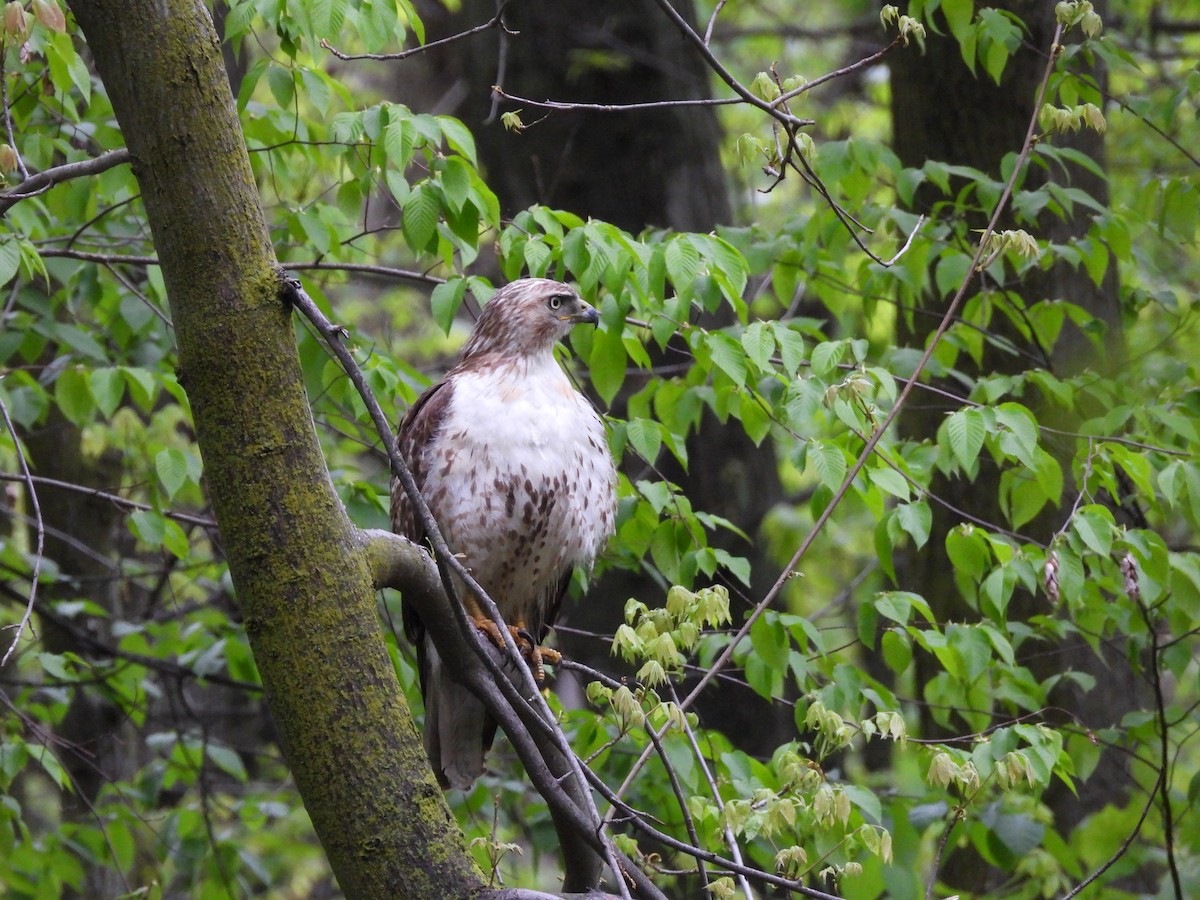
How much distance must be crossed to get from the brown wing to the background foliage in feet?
0.55

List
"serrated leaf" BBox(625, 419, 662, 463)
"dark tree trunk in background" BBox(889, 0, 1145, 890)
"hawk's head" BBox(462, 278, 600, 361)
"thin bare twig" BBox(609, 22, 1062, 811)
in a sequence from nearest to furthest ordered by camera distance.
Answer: "thin bare twig" BBox(609, 22, 1062, 811) < "serrated leaf" BBox(625, 419, 662, 463) < "hawk's head" BBox(462, 278, 600, 361) < "dark tree trunk in background" BBox(889, 0, 1145, 890)

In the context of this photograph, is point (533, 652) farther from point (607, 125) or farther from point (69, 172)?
point (607, 125)

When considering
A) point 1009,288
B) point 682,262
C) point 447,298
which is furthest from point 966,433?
point 1009,288

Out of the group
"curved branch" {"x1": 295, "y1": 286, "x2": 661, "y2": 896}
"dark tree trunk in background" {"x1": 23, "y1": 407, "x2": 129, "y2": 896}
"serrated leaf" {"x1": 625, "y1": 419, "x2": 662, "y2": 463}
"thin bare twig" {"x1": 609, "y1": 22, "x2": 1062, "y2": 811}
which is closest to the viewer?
"curved branch" {"x1": 295, "y1": 286, "x2": 661, "y2": 896}

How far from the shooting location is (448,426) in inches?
138

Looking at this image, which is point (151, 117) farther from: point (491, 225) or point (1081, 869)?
point (1081, 869)

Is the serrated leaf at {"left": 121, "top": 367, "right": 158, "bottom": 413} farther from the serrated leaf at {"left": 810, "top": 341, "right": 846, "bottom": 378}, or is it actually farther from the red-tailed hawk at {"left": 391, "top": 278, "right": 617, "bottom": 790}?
the serrated leaf at {"left": 810, "top": 341, "right": 846, "bottom": 378}

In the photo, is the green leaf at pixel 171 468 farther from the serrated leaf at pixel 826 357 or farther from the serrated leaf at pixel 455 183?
the serrated leaf at pixel 826 357

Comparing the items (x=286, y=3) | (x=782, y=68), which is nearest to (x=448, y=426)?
(x=286, y=3)

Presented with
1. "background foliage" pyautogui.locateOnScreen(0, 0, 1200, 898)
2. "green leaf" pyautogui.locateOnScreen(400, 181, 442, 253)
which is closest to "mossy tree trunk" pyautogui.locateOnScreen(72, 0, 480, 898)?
"background foliage" pyautogui.locateOnScreen(0, 0, 1200, 898)

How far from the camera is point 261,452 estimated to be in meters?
2.15

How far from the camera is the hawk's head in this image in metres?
3.63

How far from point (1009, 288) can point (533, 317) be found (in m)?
2.04

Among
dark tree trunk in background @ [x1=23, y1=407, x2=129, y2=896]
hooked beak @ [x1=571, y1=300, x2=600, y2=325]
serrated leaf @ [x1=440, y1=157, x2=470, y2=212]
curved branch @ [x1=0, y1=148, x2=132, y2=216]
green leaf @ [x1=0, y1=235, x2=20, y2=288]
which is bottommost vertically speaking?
dark tree trunk in background @ [x1=23, y1=407, x2=129, y2=896]
